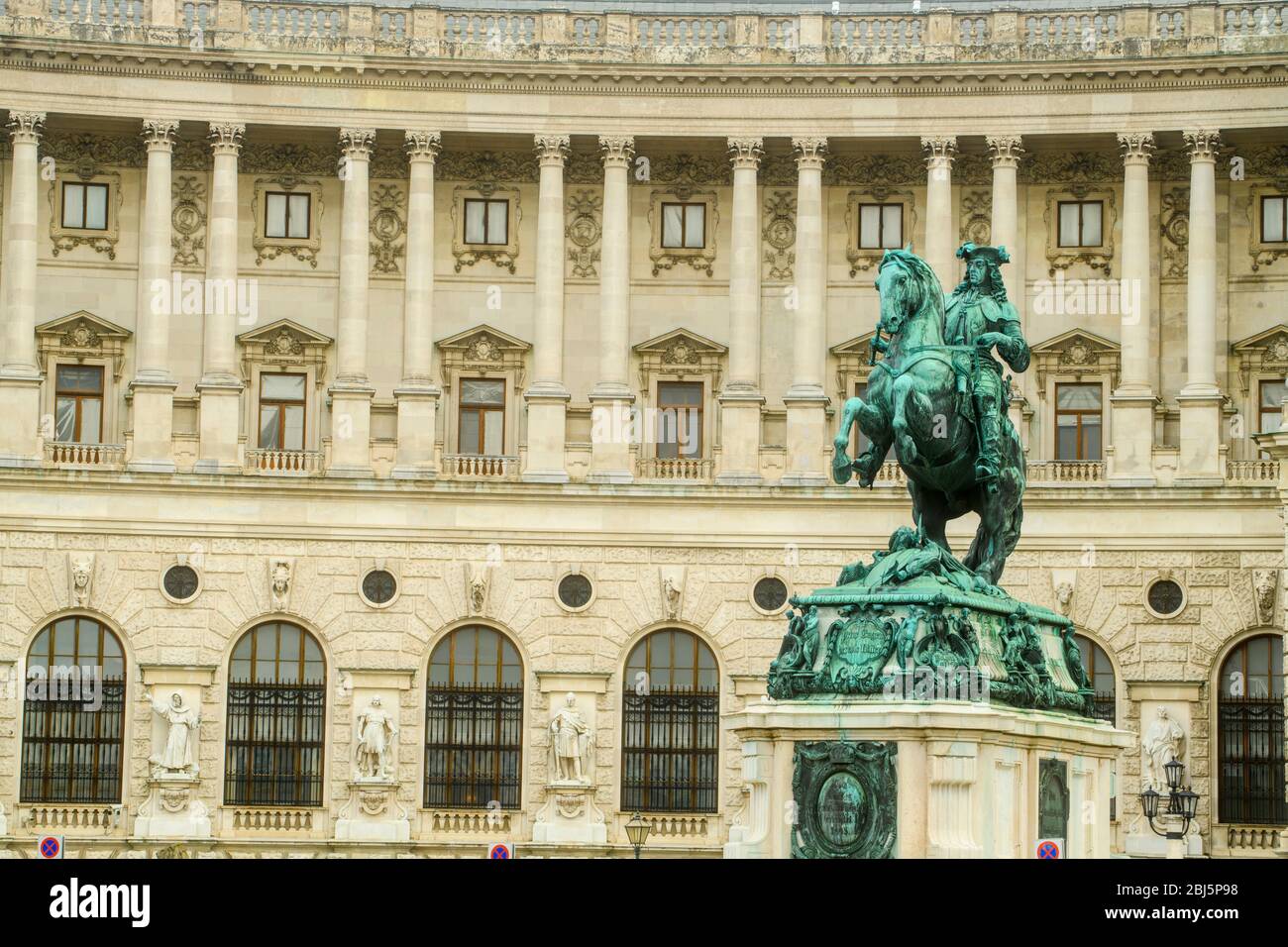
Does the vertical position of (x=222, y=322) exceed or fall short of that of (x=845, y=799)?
it exceeds it

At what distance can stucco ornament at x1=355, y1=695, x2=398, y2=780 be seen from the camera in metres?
63.0

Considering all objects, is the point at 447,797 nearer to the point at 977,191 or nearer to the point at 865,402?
the point at 977,191

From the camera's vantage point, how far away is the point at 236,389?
216 ft

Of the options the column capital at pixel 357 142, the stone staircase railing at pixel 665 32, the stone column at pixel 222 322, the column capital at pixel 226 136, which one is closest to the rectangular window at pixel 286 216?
the stone column at pixel 222 322

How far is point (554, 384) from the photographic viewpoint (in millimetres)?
66250

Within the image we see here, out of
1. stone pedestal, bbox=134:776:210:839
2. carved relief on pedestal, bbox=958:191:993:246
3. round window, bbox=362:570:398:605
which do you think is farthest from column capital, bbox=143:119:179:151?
carved relief on pedestal, bbox=958:191:993:246

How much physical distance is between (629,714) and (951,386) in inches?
1373

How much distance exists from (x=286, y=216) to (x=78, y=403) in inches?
261

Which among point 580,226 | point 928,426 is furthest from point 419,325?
point 928,426

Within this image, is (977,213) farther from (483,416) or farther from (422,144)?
(422,144)

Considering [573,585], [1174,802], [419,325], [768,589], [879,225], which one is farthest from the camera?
[879,225]

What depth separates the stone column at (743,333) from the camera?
6562cm

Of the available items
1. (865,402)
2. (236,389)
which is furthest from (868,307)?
(865,402)

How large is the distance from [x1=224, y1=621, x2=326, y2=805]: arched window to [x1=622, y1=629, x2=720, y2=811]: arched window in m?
6.82
